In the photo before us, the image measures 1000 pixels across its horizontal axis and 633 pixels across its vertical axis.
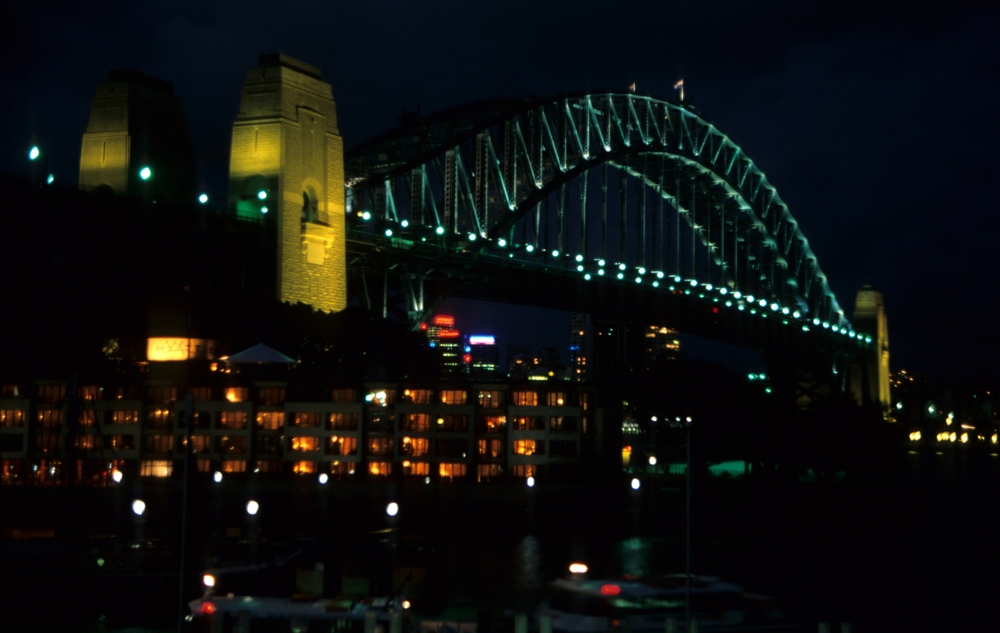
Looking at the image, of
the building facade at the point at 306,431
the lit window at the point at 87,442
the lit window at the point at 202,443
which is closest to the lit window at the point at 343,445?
the building facade at the point at 306,431

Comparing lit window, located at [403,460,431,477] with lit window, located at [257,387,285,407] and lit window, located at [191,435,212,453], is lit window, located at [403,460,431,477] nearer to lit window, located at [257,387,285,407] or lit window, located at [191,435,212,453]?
lit window, located at [257,387,285,407]

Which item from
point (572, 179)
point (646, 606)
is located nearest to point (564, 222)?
point (572, 179)

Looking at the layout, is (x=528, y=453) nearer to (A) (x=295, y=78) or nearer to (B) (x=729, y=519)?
(B) (x=729, y=519)

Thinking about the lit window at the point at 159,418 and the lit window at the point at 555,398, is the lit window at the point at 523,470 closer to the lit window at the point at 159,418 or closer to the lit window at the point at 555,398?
the lit window at the point at 555,398

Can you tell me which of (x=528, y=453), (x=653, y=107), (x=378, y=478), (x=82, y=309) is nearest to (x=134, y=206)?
(x=82, y=309)

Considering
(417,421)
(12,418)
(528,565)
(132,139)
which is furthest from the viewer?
(132,139)

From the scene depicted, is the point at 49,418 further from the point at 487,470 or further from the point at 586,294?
the point at 586,294
